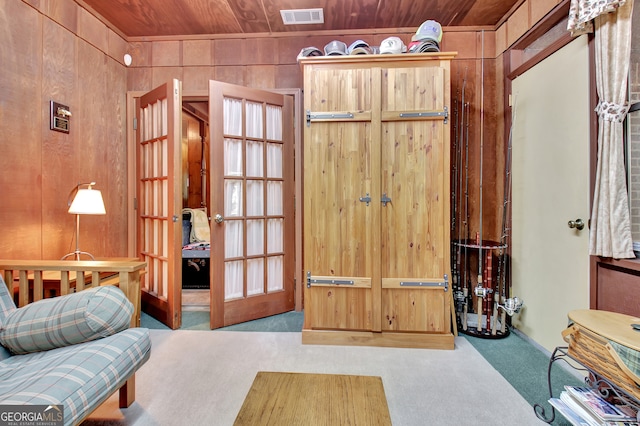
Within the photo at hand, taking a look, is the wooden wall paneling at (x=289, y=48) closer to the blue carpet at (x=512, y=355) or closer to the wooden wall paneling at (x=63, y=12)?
the wooden wall paneling at (x=63, y=12)

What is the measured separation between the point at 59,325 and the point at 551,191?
3.03 meters

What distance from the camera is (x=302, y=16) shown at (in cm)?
274

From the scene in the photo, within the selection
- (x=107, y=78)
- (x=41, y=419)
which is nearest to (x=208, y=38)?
(x=107, y=78)

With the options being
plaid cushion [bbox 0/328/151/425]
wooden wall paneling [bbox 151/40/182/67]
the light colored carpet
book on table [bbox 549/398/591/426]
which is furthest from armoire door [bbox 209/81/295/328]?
book on table [bbox 549/398/591/426]

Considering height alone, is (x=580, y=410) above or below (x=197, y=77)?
below

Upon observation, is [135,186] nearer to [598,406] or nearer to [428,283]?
[428,283]

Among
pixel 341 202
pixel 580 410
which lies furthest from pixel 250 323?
pixel 580 410

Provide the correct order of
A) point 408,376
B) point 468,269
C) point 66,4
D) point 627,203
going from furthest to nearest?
point 468,269
point 66,4
point 408,376
point 627,203

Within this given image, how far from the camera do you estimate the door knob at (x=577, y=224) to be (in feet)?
6.25

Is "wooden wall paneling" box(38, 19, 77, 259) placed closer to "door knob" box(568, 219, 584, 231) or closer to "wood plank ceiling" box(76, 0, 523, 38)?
"wood plank ceiling" box(76, 0, 523, 38)

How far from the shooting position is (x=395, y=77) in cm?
228

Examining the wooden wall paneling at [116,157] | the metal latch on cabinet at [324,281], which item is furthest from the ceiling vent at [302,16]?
the metal latch on cabinet at [324,281]

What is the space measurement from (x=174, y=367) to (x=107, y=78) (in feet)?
8.84

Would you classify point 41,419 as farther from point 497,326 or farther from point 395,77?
point 497,326
